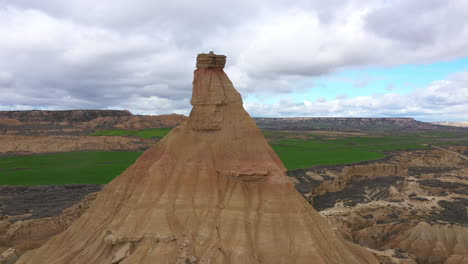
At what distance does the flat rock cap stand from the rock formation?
9cm

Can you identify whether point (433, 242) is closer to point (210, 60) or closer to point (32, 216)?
point (210, 60)

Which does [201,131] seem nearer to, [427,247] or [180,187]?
[180,187]

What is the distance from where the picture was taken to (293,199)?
2264cm

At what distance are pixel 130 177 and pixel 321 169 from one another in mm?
64515

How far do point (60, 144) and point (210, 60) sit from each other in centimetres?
11269

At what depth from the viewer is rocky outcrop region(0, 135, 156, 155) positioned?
109m

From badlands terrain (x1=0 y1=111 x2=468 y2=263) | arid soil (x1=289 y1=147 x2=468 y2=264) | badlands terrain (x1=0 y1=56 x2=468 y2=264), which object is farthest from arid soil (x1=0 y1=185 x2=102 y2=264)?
A: arid soil (x1=289 y1=147 x2=468 y2=264)

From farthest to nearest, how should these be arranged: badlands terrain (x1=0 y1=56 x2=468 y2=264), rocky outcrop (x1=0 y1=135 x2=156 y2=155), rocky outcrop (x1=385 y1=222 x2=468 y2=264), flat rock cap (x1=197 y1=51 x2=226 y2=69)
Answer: rocky outcrop (x1=0 y1=135 x2=156 y2=155) → rocky outcrop (x1=385 y1=222 x2=468 y2=264) → flat rock cap (x1=197 y1=51 x2=226 y2=69) → badlands terrain (x1=0 y1=56 x2=468 y2=264)

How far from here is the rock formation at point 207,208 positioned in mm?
20250

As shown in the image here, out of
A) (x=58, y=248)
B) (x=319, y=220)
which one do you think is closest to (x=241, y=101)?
(x=319, y=220)

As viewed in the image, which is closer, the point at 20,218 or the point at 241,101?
the point at 241,101

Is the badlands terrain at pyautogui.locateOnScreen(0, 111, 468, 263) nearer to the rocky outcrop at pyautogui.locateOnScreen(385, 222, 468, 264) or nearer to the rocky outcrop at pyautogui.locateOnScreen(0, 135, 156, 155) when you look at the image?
the rocky outcrop at pyautogui.locateOnScreen(385, 222, 468, 264)

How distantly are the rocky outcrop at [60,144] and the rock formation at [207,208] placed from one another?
101 meters

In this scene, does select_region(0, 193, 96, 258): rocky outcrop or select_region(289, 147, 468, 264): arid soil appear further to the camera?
select_region(289, 147, 468, 264): arid soil
